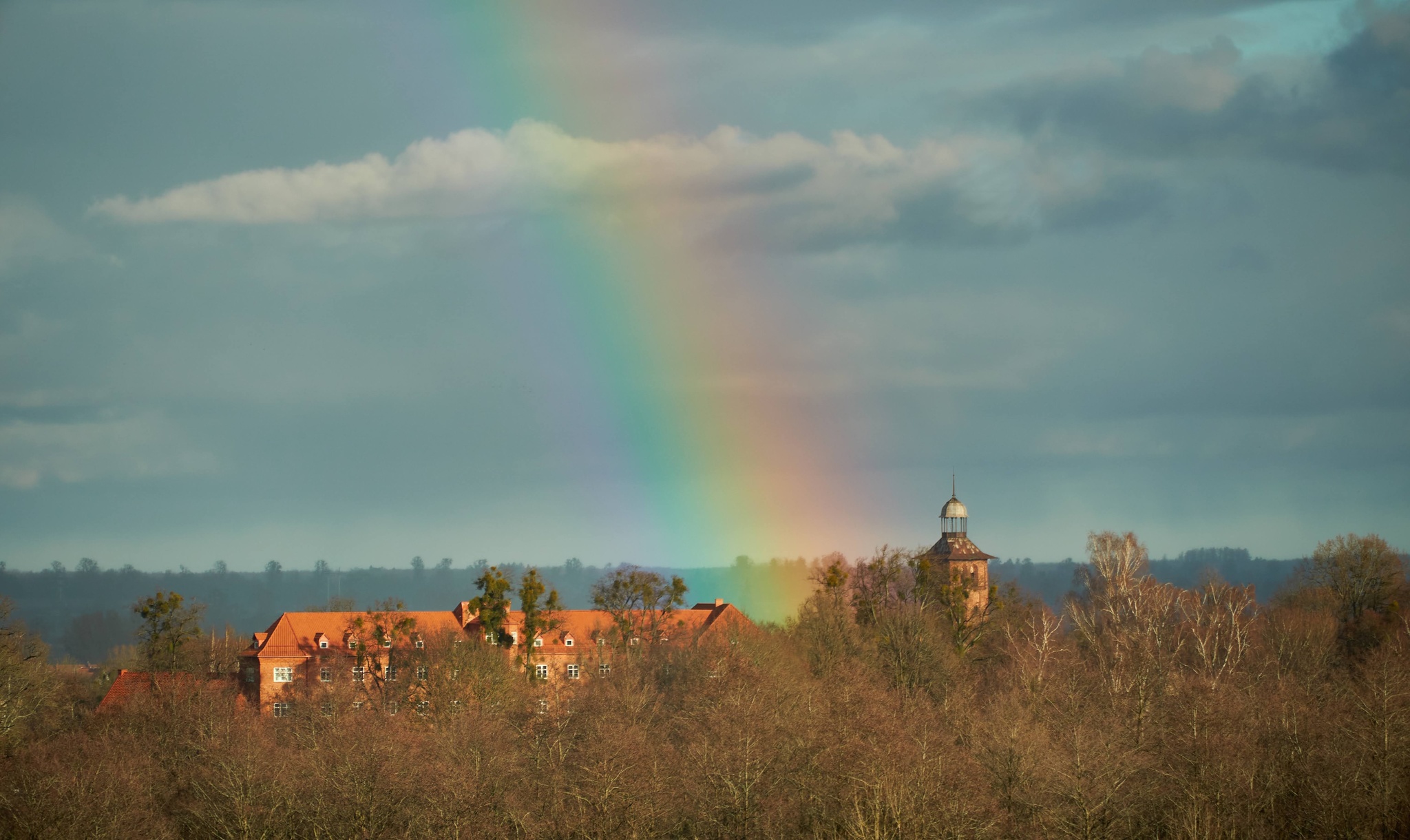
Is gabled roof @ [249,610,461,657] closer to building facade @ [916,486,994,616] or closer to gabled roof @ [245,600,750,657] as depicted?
gabled roof @ [245,600,750,657]

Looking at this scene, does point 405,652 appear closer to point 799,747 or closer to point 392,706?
point 392,706

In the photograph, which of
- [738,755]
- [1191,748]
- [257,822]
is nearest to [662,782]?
[738,755]

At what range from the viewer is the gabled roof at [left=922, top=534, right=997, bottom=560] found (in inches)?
5910

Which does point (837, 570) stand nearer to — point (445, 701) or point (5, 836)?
point (445, 701)

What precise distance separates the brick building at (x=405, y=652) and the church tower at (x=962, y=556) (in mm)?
26964

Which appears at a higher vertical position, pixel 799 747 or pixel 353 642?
pixel 353 642

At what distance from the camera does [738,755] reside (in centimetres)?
5950

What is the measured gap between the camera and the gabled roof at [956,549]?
150 m

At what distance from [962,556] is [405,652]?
70598mm

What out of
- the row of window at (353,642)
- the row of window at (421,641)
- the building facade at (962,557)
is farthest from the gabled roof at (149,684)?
the building facade at (962,557)

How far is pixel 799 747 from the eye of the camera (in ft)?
206

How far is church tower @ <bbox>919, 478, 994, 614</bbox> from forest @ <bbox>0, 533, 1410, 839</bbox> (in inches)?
1544

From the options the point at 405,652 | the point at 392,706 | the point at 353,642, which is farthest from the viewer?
the point at 353,642

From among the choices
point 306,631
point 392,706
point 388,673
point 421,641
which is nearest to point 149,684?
point 388,673
